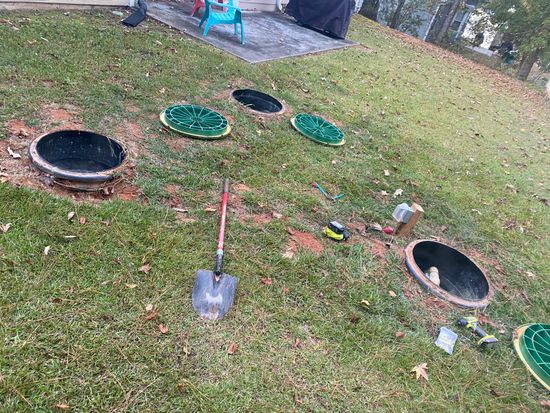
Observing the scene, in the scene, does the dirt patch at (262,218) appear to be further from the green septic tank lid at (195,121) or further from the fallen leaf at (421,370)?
the fallen leaf at (421,370)

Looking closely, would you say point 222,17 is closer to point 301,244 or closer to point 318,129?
point 318,129

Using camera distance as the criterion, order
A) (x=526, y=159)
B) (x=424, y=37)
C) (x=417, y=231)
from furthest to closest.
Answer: (x=424, y=37) → (x=526, y=159) → (x=417, y=231)

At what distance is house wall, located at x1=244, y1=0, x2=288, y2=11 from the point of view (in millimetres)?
9948

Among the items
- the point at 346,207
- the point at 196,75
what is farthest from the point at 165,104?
the point at 346,207

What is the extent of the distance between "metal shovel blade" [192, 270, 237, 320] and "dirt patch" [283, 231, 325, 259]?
67 cm

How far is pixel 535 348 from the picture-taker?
9.35 feet

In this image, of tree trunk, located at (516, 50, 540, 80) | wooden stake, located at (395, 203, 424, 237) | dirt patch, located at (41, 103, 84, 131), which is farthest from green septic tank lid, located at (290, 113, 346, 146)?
tree trunk, located at (516, 50, 540, 80)

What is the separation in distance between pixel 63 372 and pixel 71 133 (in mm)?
2093

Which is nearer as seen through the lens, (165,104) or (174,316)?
(174,316)

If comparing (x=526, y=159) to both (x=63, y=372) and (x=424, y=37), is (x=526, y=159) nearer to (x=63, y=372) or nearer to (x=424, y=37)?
(x=63, y=372)

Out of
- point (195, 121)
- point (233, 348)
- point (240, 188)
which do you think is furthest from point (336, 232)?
point (195, 121)

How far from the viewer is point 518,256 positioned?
156 inches

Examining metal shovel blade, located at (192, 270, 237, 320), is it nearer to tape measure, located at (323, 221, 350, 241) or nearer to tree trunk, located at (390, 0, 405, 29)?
tape measure, located at (323, 221, 350, 241)

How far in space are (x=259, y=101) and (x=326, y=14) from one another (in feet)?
20.7
